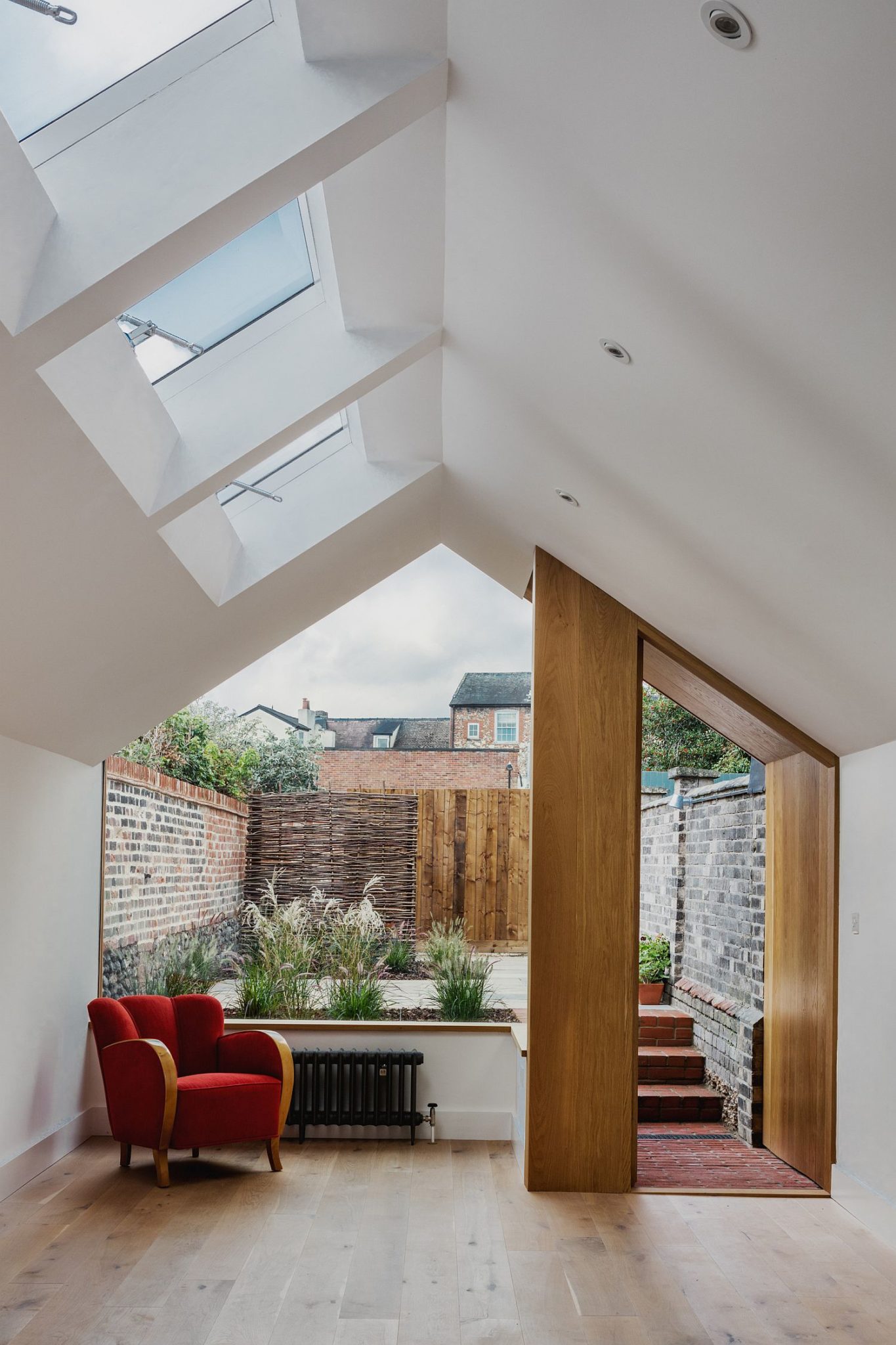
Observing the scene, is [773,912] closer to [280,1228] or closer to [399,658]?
[280,1228]

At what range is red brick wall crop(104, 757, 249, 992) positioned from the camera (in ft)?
21.2

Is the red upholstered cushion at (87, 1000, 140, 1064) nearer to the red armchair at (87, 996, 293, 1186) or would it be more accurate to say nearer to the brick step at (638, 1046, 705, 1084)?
the red armchair at (87, 996, 293, 1186)

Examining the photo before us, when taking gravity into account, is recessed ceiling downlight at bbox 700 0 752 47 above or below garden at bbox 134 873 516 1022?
above

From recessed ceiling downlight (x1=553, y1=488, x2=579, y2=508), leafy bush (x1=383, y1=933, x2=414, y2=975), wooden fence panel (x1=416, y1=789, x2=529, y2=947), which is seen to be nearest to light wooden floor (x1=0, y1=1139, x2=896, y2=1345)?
leafy bush (x1=383, y1=933, x2=414, y2=975)

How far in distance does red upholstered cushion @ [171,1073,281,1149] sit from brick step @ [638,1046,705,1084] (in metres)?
2.76

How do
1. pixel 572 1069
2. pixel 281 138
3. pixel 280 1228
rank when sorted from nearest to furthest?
1. pixel 281 138
2. pixel 280 1228
3. pixel 572 1069

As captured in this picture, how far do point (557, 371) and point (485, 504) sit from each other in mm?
2027

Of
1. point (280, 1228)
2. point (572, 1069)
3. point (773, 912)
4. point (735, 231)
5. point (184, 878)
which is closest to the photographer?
point (735, 231)

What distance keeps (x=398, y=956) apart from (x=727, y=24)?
690 centimetres

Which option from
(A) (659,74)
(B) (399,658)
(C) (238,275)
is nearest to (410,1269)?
Answer: (C) (238,275)

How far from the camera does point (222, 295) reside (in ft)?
12.4

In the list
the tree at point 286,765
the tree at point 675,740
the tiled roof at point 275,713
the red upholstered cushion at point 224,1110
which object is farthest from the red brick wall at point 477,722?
the red upholstered cushion at point 224,1110

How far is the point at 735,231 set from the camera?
2.40m

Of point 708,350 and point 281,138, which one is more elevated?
point 281,138
